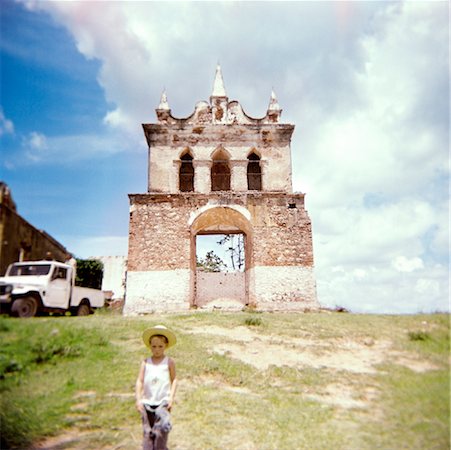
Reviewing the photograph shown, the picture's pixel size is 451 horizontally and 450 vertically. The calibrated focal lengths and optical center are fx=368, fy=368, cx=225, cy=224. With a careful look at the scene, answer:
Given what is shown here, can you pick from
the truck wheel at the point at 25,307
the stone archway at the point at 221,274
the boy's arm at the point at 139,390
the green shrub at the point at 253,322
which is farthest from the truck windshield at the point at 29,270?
the stone archway at the point at 221,274

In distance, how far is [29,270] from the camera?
5531mm

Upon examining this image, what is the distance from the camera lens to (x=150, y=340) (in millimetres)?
4406

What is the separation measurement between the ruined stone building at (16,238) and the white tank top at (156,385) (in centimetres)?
284

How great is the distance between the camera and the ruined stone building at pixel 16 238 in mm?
5102

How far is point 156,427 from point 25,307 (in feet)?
8.63

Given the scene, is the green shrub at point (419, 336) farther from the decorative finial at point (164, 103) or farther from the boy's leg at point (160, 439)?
the decorative finial at point (164, 103)

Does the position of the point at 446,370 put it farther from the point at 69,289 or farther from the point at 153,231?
the point at 153,231

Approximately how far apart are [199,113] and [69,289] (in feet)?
33.5

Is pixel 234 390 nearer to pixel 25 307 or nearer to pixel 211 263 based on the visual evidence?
pixel 25 307

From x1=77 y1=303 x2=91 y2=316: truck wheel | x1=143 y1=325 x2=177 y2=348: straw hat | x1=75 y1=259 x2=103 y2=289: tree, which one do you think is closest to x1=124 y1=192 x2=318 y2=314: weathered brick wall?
x1=75 y1=259 x2=103 y2=289: tree

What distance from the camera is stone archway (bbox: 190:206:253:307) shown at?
507 inches

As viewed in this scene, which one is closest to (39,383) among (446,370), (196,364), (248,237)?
(196,364)

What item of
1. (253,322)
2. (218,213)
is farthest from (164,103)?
(253,322)

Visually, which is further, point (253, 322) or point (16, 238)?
point (253, 322)
